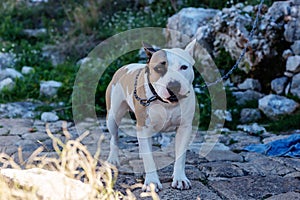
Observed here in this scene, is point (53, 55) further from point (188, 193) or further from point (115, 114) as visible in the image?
point (188, 193)

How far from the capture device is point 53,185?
207 cm

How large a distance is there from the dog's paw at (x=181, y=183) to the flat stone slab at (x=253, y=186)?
0.19 meters

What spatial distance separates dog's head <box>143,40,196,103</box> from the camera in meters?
2.77

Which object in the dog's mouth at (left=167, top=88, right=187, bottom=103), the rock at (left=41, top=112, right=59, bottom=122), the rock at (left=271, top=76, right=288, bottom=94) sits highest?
the dog's mouth at (left=167, top=88, right=187, bottom=103)

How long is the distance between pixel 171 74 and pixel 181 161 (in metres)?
0.63

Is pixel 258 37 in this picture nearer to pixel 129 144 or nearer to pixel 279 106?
pixel 279 106

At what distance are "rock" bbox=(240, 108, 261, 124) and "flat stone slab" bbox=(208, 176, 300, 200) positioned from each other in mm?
2324

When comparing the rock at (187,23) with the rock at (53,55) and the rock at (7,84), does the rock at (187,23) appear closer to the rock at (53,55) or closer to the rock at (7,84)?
the rock at (53,55)

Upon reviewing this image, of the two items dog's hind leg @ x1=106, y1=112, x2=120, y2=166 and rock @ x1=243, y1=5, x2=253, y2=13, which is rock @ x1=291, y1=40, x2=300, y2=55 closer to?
rock @ x1=243, y1=5, x2=253, y2=13

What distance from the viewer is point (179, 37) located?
7387mm

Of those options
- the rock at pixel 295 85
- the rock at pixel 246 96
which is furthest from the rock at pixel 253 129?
the rock at pixel 295 85

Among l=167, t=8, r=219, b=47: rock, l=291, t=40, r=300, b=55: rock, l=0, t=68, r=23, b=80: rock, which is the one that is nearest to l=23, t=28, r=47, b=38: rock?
l=0, t=68, r=23, b=80: rock

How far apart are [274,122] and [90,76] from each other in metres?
2.62

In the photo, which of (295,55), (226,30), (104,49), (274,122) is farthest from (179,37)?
(274,122)
